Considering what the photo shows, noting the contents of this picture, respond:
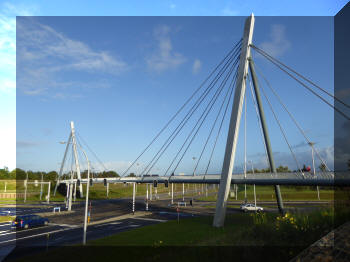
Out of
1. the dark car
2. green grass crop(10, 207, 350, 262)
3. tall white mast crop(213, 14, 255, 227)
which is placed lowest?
the dark car

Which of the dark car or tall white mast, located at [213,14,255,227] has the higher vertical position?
tall white mast, located at [213,14,255,227]

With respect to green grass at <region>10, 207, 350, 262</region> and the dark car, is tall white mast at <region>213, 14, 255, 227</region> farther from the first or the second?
the dark car

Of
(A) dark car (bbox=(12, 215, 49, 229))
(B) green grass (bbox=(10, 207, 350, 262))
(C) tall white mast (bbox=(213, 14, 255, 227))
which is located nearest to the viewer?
(B) green grass (bbox=(10, 207, 350, 262))

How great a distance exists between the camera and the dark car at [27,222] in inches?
1070

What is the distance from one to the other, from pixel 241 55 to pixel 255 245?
19.9m

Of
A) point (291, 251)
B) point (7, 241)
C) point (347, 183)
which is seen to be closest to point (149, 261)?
point (291, 251)

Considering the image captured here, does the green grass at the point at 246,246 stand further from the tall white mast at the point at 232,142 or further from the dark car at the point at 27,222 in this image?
the dark car at the point at 27,222

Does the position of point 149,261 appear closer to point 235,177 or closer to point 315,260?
point 315,260

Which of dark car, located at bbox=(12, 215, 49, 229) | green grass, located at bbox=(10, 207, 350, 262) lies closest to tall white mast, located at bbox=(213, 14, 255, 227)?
green grass, located at bbox=(10, 207, 350, 262)

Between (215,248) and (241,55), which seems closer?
(215,248)

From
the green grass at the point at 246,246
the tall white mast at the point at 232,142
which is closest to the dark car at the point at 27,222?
the green grass at the point at 246,246

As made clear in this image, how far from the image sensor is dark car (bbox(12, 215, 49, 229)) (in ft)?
89.1

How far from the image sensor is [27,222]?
27.9 m

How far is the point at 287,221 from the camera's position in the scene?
13.1m
